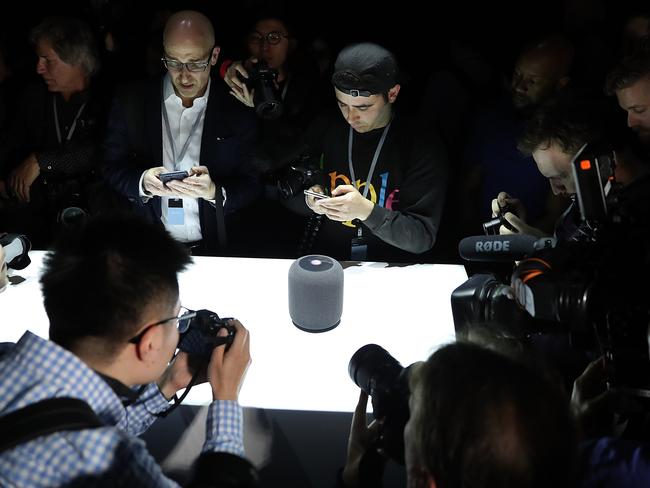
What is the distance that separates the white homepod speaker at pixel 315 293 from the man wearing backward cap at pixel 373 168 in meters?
0.41

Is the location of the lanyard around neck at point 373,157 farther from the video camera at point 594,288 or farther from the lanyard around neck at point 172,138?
the video camera at point 594,288

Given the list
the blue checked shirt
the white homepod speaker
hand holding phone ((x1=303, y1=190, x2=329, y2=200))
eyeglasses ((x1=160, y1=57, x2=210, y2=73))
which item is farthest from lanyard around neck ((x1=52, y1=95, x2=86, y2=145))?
the blue checked shirt

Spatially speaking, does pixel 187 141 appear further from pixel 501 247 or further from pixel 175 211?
pixel 501 247

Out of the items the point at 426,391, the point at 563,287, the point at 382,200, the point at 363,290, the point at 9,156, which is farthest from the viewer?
the point at 9,156

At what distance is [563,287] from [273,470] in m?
0.72

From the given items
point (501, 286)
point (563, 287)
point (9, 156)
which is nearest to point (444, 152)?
point (501, 286)

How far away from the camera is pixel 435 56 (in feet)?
11.1

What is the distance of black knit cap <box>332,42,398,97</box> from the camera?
6.91 feet

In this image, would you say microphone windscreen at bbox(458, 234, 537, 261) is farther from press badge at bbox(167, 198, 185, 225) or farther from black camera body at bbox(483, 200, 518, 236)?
press badge at bbox(167, 198, 185, 225)

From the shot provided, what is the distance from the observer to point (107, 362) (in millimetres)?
1136

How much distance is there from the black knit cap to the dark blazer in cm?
47

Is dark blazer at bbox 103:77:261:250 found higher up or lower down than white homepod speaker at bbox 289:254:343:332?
higher up

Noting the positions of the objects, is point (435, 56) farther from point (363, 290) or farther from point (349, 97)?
point (363, 290)

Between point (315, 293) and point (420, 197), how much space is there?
Answer: 2.38 ft
